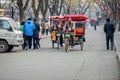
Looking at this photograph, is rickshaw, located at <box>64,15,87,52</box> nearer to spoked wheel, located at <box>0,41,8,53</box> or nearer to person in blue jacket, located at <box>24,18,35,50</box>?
person in blue jacket, located at <box>24,18,35,50</box>

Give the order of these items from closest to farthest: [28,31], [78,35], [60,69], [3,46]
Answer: [60,69] → [3,46] → [78,35] → [28,31]

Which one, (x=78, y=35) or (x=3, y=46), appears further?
(x=78, y=35)

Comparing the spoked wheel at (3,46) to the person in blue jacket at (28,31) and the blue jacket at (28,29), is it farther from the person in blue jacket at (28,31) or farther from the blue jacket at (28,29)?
the blue jacket at (28,29)

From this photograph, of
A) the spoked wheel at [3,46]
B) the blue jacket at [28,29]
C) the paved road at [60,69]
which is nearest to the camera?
the paved road at [60,69]

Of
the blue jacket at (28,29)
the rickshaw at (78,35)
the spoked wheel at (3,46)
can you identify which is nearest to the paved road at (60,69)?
the rickshaw at (78,35)

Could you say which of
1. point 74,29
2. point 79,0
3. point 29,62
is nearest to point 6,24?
point 74,29

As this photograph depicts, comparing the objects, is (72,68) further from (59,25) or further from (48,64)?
(59,25)

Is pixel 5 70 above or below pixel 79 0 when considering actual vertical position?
below

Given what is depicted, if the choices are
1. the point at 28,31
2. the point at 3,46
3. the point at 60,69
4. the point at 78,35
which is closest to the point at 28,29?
the point at 28,31

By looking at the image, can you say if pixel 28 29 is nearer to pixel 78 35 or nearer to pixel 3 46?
pixel 78 35

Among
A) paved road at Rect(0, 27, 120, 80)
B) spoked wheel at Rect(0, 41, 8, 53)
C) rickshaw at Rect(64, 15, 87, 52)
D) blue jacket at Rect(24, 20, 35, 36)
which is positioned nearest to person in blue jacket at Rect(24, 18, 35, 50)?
blue jacket at Rect(24, 20, 35, 36)

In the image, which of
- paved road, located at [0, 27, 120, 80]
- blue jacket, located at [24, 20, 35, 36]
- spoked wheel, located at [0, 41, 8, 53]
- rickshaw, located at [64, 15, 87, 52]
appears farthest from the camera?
blue jacket, located at [24, 20, 35, 36]

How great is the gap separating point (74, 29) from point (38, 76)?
13725mm

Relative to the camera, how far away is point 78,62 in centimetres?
2069
